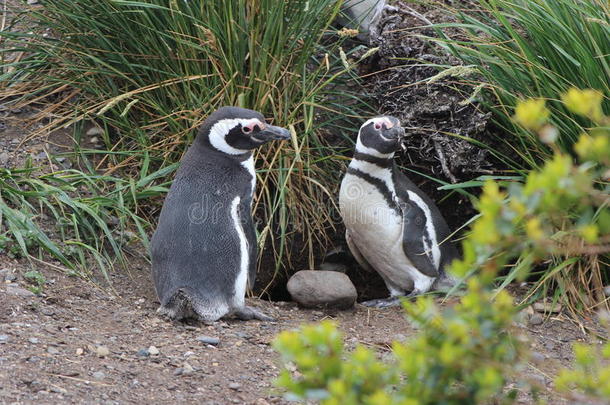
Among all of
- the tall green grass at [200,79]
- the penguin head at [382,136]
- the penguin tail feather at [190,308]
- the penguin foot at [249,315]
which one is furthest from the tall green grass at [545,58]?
the penguin tail feather at [190,308]

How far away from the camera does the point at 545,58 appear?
434 cm

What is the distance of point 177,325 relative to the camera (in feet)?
12.7

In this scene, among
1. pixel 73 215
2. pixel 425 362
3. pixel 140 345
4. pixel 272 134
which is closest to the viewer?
pixel 425 362

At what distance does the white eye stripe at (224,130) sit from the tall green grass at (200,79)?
0.49 metres

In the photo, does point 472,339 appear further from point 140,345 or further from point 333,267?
point 333,267

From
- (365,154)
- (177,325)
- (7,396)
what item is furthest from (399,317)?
(7,396)

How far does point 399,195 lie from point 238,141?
1036mm

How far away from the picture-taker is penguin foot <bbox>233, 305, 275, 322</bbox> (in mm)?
4102

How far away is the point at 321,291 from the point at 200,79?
1.38 meters

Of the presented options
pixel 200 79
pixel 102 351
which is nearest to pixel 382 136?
pixel 200 79

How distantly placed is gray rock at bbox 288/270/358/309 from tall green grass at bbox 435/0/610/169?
110cm

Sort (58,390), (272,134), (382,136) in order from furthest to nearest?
(382,136)
(272,134)
(58,390)

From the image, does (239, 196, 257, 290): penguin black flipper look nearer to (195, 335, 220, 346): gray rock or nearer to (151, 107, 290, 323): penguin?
(151, 107, 290, 323): penguin

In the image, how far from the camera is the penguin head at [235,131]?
4164 millimetres
